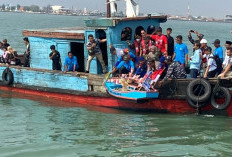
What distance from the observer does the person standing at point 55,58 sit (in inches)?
507

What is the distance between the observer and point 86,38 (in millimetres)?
12445

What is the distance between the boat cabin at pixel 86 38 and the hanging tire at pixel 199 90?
256 cm

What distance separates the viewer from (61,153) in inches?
333

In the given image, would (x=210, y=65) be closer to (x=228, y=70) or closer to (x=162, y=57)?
(x=228, y=70)

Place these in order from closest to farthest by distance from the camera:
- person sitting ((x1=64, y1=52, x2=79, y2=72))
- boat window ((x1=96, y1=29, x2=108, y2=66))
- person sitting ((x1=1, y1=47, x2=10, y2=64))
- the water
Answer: the water < boat window ((x1=96, y1=29, x2=108, y2=66)) < person sitting ((x1=64, y1=52, x2=79, y2=72)) < person sitting ((x1=1, y1=47, x2=10, y2=64))

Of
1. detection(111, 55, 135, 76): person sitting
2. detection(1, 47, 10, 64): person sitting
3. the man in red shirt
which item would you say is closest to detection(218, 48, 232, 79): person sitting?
the man in red shirt

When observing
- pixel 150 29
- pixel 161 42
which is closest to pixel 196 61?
pixel 161 42

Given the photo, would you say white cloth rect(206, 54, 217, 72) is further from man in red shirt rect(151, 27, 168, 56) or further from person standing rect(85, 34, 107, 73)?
person standing rect(85, 34, 107, 73)

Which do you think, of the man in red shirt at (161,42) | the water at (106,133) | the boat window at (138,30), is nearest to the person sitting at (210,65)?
the water at (106,133)

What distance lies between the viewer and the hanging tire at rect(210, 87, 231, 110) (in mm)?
10359

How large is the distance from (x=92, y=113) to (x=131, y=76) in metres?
1.49

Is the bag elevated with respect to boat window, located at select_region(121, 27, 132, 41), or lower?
lower

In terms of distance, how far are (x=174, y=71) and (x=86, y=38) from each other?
117 inches

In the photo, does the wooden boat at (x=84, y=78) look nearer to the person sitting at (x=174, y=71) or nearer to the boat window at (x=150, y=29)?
the boat window at (x=150, y=29)
